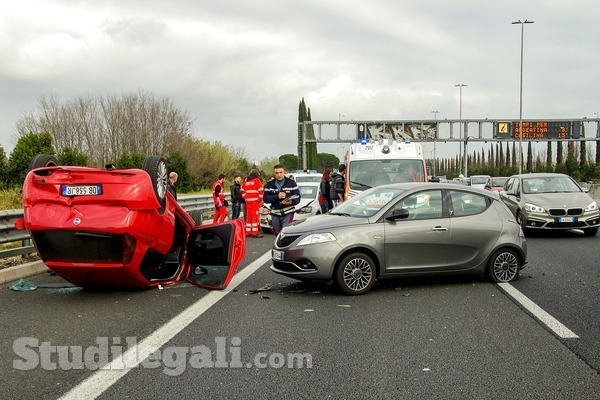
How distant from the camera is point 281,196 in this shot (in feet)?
39.5

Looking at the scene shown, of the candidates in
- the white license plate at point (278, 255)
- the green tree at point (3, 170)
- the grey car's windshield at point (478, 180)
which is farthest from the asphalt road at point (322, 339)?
the grey car's windshield at point (478, 180)

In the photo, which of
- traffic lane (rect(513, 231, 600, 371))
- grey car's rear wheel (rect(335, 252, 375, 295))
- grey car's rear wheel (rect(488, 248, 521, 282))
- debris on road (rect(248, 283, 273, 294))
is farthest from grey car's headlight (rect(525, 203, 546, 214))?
debris on road (rect(248, 283, 273, 294))

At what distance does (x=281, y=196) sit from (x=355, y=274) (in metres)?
4.17

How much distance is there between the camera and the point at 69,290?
8.62 m

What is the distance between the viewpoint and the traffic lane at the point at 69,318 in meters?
4.75

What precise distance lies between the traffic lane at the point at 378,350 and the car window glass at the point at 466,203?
1214 millimetres

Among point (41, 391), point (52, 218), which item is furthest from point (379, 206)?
point (41, 391)

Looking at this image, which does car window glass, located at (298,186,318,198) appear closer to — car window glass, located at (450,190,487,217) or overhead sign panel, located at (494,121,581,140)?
car window glass, located at (450,190,487,217)

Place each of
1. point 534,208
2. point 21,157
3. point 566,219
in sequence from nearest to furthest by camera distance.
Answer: point 566,219 → point 534,208 → point 21,157

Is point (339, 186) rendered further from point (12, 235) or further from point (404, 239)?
point (12, 235)

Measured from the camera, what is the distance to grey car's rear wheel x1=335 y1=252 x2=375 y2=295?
26.6 ft

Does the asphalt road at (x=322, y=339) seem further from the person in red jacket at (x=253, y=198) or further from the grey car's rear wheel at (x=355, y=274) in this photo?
the person in red jacket at (x=253, y=198)

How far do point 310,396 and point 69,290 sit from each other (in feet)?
17.6

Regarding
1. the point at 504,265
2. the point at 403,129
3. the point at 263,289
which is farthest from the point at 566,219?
the point at 403,129
